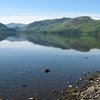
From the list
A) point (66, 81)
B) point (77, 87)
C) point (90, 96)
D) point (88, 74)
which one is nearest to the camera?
point (90, 96)

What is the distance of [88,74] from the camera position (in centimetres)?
6581

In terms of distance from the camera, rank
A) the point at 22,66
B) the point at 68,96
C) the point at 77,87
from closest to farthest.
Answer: the point at 68,96
the point at 77,87
the point at 22,66

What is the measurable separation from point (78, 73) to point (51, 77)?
29.0ft

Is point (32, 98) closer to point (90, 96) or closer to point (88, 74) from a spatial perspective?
point (90, 96)

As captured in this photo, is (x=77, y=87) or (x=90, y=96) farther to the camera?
(x=77, y=87)

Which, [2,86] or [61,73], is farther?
[61,73]

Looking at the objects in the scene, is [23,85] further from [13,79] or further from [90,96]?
[90,96]

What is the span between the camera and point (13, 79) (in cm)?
5812

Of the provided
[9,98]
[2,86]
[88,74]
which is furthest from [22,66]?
[9,98]

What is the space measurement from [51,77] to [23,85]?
10.1 metres

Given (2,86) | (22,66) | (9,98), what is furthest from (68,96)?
(22,66)

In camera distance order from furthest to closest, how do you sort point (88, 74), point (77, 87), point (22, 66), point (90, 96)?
point (22, 66), point (88, 74), point (77, 87), point (90, 96)

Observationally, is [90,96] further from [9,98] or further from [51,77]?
[51,77]

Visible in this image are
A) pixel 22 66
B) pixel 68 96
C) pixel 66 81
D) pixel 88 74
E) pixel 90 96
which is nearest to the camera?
pixel 90 96
